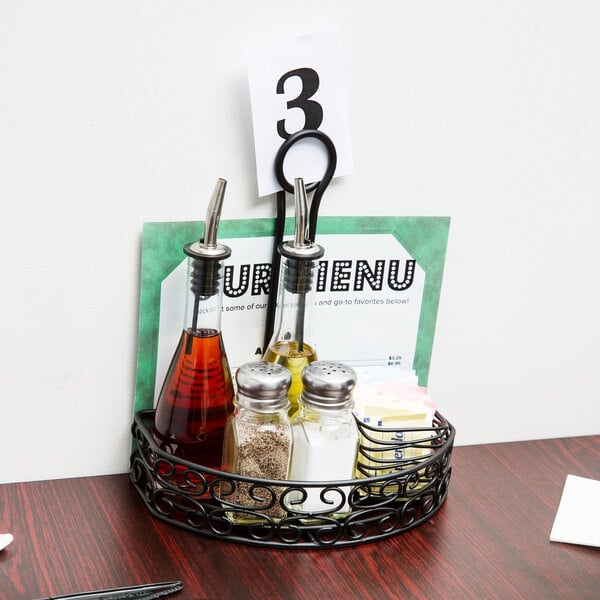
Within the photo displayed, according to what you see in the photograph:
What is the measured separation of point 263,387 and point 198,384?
83mm

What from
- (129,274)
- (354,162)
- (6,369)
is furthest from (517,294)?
(6,369)

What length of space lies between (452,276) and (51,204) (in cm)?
44

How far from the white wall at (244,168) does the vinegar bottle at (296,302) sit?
0.07 meters

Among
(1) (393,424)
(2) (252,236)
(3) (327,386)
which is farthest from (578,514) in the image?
(2) (252,236)

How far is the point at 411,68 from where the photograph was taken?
88 cm

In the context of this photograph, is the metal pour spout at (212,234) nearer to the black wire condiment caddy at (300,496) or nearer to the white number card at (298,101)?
the white number card at (298,101)

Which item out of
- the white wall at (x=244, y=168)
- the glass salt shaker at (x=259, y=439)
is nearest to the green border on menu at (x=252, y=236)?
the white wall at (x=244, y=168)

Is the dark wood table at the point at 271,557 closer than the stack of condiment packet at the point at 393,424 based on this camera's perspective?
Yes

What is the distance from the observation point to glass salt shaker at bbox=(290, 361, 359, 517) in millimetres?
771

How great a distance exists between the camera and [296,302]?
839mm

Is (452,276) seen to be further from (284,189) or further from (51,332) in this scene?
(51,332)

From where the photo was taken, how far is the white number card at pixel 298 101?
82cm

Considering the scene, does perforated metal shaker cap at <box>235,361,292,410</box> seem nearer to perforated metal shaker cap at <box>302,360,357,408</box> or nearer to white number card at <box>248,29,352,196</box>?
perforated metal shaker cap at <box>302,360,357,408</box>

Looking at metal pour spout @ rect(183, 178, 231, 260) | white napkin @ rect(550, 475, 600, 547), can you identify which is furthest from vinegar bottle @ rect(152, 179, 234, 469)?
white napkin @ rect(550, 475, 600, 547)
